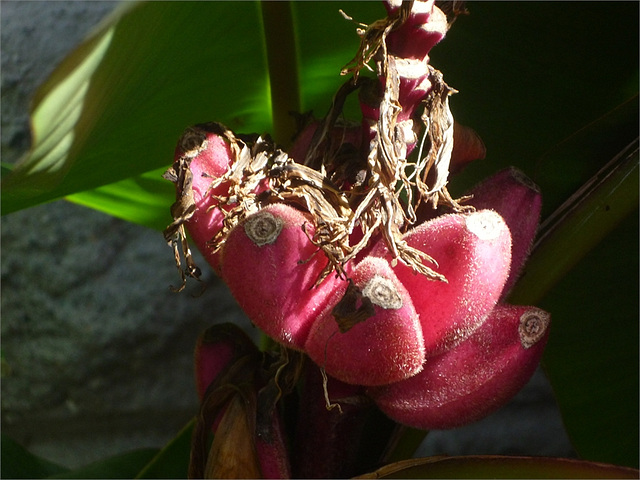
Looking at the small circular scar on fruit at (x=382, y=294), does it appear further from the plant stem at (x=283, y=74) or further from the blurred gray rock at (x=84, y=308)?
the blurred gray rock at (x=84, y=308)

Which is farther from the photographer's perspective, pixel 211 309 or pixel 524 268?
pixel 211 309

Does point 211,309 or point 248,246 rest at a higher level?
point 248,246

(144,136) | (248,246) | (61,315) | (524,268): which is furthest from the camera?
(61,315)

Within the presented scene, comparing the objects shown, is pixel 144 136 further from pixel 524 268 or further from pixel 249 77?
pixel 524 268

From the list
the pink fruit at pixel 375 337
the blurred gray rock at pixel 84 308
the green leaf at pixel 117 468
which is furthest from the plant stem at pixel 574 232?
the blurred gray rock at pixel 84 308

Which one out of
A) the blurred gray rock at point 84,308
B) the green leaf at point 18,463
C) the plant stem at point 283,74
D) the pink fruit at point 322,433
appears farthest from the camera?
the blurred gray rock at point 84,308

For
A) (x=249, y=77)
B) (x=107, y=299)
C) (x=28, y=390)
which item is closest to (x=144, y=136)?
(x=249, y=77)
